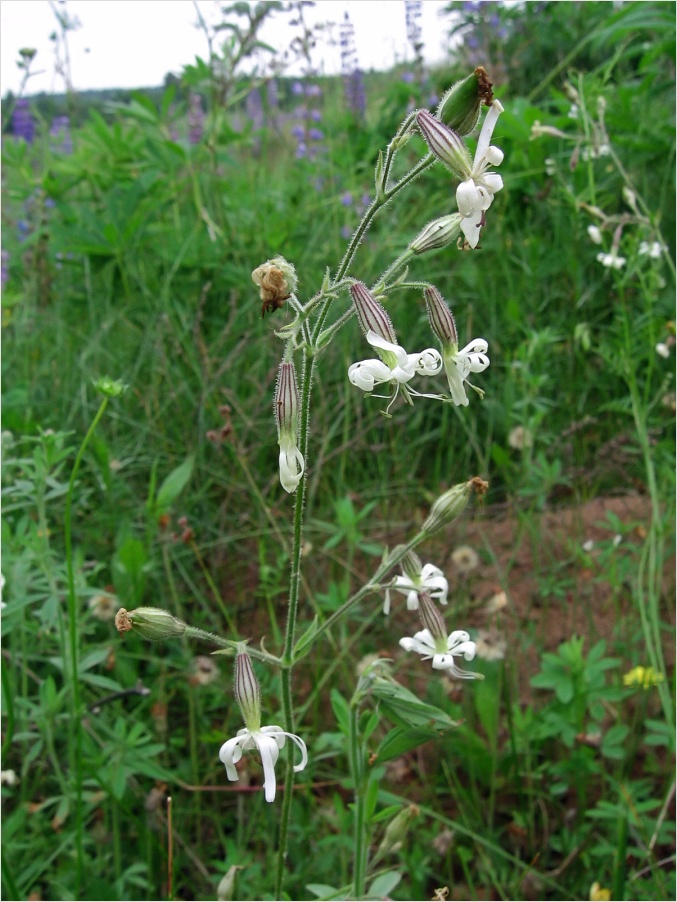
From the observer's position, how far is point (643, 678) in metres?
1.93

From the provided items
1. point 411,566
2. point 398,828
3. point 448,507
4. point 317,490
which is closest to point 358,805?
point 398,828

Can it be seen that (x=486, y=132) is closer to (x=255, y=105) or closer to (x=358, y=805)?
(x=358, y=805)

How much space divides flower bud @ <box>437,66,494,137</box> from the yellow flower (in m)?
1.29

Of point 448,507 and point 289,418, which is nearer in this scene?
point 289,418

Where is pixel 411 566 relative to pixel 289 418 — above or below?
below

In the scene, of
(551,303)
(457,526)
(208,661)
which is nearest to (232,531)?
(208,661)

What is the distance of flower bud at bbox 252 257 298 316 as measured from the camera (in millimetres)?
1078

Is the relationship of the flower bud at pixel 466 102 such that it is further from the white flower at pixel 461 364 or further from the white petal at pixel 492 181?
the white flower at pixel 461 364

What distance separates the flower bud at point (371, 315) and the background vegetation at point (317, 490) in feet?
0.96

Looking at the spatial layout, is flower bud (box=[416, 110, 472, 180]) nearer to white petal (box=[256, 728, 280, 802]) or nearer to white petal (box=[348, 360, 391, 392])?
white petal (box=[348, 360, 391, 392])

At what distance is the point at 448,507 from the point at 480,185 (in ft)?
1.77

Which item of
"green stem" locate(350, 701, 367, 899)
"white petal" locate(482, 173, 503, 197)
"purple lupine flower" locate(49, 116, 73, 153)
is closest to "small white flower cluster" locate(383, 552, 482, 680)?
"green stem" locate(350, 701, 367, 899)

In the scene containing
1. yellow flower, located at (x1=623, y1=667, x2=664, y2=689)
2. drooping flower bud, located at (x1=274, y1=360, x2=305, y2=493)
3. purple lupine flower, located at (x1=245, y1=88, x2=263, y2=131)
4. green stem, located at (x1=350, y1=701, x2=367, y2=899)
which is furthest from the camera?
purple lupine flower, located at (x1=245, y1=88, x2=263, y2=131)

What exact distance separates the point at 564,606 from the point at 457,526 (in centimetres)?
40
